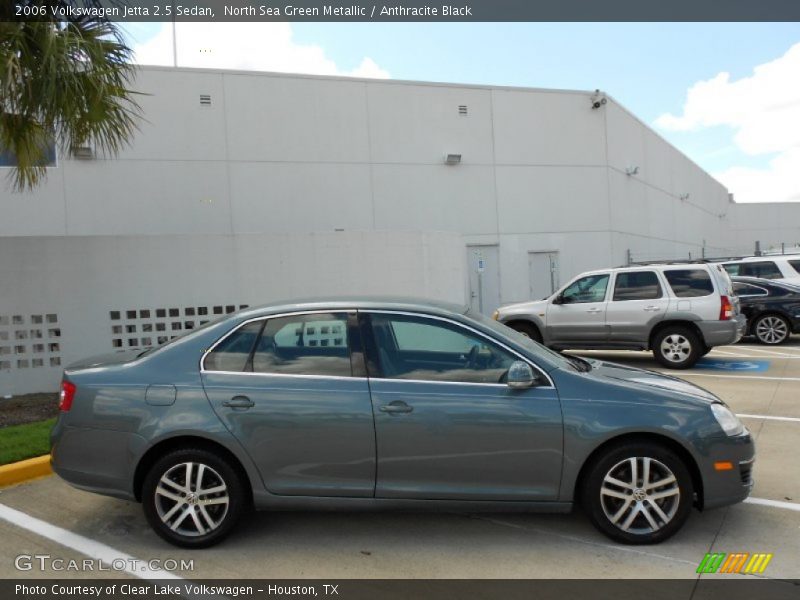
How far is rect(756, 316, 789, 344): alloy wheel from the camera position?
527 inches

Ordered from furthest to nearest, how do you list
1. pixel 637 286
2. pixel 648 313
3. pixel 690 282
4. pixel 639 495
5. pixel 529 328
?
pixel 529 328 → pixel 637 286 → pixel 648 313 → pixel 690 282 → pixel 639 495

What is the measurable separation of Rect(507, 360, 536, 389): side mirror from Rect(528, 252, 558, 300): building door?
15.4 meters

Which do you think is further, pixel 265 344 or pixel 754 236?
pixel 754 236

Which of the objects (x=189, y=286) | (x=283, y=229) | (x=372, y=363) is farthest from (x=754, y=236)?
(x=372, y=363)

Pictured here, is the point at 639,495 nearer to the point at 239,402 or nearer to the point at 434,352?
the point at 434,352

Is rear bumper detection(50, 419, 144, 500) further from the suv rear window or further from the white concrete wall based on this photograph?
the suv rear window

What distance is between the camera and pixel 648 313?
10.6m

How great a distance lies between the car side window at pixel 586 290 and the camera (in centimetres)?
1117

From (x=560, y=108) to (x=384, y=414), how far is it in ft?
58.2

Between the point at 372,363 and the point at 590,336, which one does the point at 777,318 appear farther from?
the point at 372,363

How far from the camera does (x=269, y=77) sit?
639 inches

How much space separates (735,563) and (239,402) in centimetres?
320

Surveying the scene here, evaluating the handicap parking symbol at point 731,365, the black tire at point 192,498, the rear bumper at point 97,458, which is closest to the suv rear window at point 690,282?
the handicap parking symbol at point 731,365

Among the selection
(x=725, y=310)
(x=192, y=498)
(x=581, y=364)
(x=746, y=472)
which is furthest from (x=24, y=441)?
(x=725, y=310)
